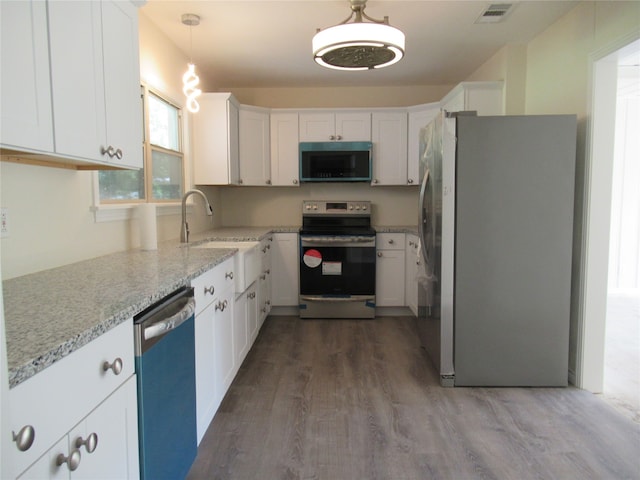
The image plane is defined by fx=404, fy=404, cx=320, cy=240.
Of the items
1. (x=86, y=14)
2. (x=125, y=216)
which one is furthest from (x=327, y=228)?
(x=86, y=14)

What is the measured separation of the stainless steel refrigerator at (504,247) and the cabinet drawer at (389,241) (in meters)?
1.49

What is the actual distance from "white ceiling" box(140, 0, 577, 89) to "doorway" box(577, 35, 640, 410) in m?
0.64

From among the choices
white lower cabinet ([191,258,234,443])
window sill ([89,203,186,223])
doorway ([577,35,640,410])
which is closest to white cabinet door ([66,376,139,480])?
white lower cabinet ([191,258,234,443])

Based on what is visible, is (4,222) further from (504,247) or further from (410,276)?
(410,276)

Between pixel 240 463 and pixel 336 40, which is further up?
pixel 336 40

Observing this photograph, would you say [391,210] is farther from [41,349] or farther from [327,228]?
[41,349]

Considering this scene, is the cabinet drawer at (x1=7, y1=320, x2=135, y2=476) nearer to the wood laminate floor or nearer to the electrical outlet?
the electrical outlet

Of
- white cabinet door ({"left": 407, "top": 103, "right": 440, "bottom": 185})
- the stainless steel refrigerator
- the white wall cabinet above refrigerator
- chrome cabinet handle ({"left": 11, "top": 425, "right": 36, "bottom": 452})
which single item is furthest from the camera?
white cabinet door ({"left": 407, "top": 103, "right": 440, "bottom": 185})

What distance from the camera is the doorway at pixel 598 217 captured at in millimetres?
2469

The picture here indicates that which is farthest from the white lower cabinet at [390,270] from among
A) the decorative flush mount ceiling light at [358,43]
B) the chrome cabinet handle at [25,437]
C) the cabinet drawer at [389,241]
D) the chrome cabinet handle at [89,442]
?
the chrome cabinet handle at [25,437]

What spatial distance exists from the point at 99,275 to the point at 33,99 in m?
0.74

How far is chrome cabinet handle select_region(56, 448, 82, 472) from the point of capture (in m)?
0.88

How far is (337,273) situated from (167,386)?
9.15 ft

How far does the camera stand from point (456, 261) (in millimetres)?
2639
